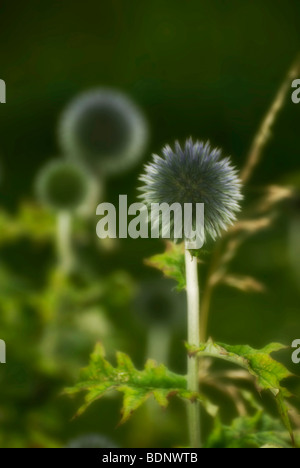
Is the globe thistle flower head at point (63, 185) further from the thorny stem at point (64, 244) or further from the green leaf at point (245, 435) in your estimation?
the green leaf at point (245, 435)

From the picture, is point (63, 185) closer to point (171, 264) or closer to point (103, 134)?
point (103, 134)

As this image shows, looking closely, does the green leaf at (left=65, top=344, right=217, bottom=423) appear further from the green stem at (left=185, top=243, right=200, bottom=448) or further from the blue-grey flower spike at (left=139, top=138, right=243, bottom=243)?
the blue-grey flower spike at (left=139, top=138, right=243, bottom=243)

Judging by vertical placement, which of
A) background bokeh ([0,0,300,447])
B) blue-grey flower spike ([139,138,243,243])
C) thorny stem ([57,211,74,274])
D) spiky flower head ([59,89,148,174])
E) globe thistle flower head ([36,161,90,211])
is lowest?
blue-grey flower spike ([139,138,243,243])

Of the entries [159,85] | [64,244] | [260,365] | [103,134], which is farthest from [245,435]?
[159,85]

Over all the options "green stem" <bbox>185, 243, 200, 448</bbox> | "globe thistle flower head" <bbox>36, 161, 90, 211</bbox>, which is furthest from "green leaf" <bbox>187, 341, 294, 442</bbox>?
"globe thistle flower head" <bbox>36, 161, 90, 211</bbox>

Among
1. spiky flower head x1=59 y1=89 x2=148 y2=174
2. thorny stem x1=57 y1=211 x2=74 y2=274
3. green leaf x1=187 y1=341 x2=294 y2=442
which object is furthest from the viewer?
spiky flower head x1=59 y1=89 x2=148 y2=174

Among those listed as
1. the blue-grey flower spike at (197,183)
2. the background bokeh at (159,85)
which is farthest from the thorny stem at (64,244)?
the blue-grey flower spike at (197,183)
